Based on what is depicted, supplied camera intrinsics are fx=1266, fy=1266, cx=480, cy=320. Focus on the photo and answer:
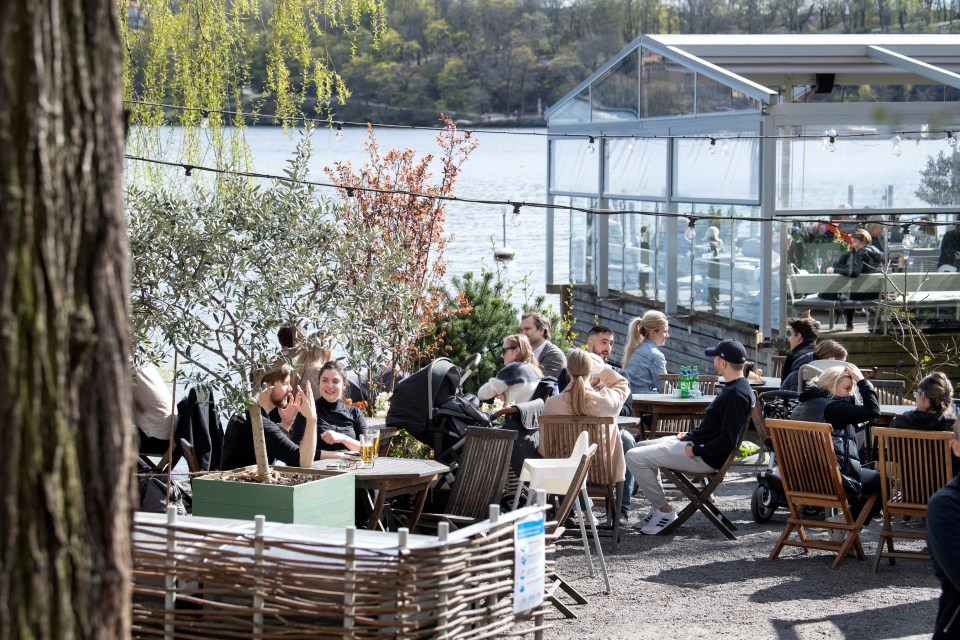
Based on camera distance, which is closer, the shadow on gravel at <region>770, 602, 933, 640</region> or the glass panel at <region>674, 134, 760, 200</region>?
the shadow on gravel at <region>770, 602, 933, 640</region>

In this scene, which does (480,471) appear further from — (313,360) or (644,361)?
(644,361)

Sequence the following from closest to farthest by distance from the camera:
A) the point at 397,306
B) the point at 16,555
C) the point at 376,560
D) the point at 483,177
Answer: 1. the point at 16,555
2. the point at 376,560
3. the point at 397,306
4. the point at 483,177

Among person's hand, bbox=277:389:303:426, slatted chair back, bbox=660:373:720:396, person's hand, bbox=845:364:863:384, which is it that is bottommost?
slatted chair back, bbox=660:373:720:396

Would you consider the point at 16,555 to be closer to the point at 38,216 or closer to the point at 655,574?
the point at 38,216

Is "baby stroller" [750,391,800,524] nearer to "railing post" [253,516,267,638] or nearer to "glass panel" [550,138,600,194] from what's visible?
"railing post" [253,516,267,638]

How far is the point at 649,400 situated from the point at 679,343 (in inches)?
252

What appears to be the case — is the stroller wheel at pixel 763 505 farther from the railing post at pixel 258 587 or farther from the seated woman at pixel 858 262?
the seated woman at pixel 858 262

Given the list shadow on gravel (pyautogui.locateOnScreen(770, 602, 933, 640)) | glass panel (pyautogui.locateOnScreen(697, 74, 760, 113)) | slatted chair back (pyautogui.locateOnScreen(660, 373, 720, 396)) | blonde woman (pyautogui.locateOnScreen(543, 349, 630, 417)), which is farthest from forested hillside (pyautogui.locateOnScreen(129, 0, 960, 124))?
shadow on gravel (pyautogui.locateOnScreen(770, 602, 933, 640))

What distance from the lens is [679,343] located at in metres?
16.1

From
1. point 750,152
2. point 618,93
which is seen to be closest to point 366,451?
point 750,152

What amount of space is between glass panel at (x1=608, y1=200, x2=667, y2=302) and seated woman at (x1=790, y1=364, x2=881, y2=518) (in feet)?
27.4

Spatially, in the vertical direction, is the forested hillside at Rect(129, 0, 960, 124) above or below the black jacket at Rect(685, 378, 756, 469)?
above

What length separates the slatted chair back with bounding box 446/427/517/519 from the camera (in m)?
7.16

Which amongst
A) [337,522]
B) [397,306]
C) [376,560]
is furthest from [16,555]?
[397,306]
